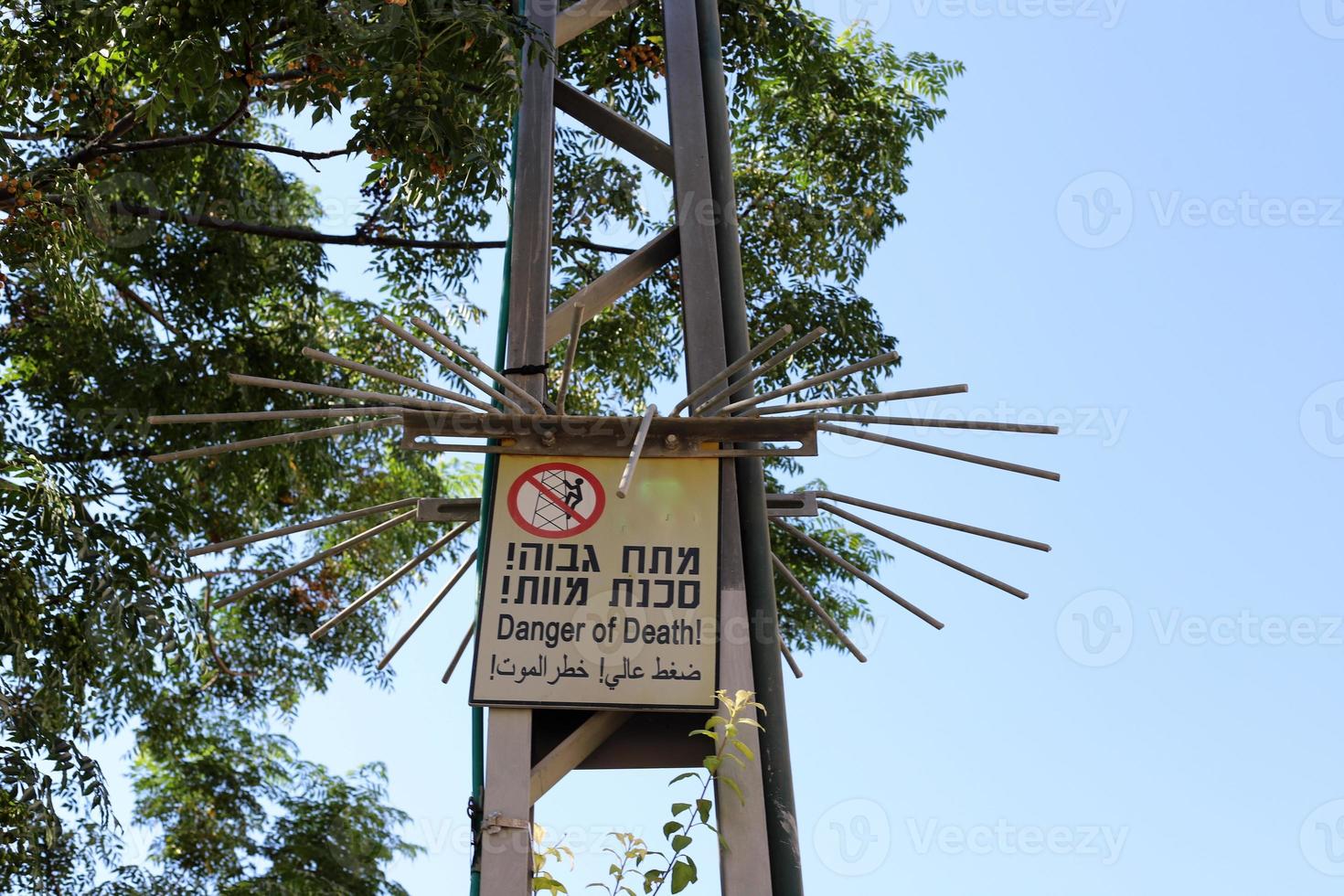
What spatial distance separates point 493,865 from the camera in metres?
3.12

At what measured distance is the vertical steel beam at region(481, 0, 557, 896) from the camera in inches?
123

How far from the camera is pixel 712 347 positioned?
3783 mm

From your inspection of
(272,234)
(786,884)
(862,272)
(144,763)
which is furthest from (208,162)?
(786,884)

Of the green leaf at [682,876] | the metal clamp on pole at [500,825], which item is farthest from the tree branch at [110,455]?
the green leaf at [682,876]

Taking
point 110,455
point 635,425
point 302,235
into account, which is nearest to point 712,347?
point 635,425

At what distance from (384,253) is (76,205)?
277 centimetres

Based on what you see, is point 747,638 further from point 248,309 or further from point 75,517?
point 248,309

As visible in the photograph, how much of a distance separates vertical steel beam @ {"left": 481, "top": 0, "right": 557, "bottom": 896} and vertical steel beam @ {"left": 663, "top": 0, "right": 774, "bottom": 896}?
354mm

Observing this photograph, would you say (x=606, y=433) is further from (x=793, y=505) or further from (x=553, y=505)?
(x=793, y=505)

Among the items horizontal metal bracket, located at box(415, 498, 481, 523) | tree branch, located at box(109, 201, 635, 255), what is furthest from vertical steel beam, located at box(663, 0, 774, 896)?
tree branch, located at box(109, 201, 635, 255)

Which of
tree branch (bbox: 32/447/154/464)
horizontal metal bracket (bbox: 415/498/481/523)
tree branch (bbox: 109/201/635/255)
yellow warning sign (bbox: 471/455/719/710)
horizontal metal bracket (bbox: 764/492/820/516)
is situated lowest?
yellow warning sign (bbox: 471/455/719/710)

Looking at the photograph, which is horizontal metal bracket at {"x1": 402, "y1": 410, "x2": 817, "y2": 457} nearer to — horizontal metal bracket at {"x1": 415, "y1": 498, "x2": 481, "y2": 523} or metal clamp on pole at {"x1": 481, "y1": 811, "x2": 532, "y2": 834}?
horizontal metal bracket at {"x1": 415, "y1": 498, "x2": 481, "y2": 523}

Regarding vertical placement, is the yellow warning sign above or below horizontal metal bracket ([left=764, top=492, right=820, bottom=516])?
below

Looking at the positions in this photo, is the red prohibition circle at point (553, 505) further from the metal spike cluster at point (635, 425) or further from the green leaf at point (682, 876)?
the green leaf at point (682, 876)
